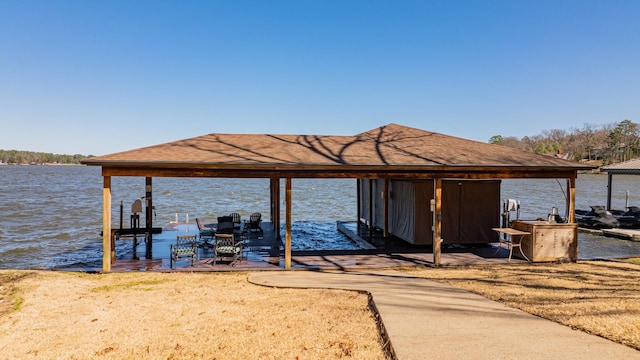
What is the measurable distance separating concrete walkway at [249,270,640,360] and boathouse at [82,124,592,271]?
361cm

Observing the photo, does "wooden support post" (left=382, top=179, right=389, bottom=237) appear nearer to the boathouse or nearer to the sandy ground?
the boathouse

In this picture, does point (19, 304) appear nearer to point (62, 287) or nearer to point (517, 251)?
point (62, 287)

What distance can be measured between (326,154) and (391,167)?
1.91 metres

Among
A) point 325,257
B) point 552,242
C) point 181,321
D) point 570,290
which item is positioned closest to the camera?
point 181,321

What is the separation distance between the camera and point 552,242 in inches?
439

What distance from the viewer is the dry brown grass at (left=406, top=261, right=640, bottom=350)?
5602 millimetres

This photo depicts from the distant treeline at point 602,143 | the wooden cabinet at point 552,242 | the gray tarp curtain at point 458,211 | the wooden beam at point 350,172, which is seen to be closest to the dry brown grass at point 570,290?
the wooden cabinet at point 552,242

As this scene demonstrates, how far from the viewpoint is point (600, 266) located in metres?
10.6

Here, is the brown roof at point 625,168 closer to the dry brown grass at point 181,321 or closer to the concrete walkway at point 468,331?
the concrete walkway at point 468,331

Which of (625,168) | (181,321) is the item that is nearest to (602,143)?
(625,168)

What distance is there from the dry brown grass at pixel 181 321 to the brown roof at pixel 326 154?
2826mm

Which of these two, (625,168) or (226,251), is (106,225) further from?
(625,168)

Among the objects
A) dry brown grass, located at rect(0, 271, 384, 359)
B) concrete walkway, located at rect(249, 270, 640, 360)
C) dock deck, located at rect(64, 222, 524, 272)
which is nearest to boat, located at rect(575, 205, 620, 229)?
dock deck, located at rect(64, 222, 524, 272)

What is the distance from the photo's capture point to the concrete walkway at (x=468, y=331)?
4488 mm
